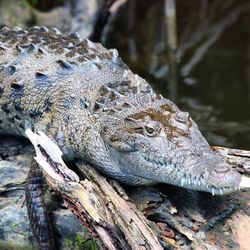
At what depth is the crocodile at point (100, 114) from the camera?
119 inches

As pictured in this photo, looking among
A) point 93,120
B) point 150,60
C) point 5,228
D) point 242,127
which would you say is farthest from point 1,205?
point 150,60

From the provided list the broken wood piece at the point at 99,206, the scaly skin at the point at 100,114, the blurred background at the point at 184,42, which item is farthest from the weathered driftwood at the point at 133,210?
the blurred background at the point at 184,42

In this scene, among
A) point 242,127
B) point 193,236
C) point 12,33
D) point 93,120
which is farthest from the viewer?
point 242,127

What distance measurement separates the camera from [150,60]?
698 centimetres

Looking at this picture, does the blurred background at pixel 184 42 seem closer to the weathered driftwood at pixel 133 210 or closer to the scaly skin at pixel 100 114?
the scaly skin at pixel 100 114

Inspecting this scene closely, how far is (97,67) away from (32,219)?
112 cm

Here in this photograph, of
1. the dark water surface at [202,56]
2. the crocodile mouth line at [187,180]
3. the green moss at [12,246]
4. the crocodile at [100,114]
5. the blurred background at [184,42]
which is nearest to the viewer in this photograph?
the crocodile mouth line at [187,180]

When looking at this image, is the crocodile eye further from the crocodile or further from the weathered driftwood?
the weathered driftwood

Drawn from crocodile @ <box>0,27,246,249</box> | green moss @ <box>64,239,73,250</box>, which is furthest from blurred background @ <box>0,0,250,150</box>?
green moss @ <box>64,239,73,250</box>

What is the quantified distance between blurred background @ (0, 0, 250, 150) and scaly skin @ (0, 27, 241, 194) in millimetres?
1577

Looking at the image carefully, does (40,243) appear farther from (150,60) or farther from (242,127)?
(150,60)

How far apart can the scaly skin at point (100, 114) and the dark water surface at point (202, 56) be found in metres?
1.58

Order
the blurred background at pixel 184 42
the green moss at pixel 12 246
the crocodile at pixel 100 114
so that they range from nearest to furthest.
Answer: the crocodile at pixel 100 114, the green moss at pixel 12 246, the blurred background at pixel 184 42

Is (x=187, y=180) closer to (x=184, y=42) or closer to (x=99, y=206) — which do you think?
(x=99, y=206)
